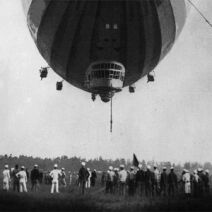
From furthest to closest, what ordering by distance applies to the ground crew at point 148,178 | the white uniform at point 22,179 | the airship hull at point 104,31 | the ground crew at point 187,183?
the white uniform at point 22,179
the ground crew at point 148,178
the ground crew at point 187,183
the airship hull at point 104,31

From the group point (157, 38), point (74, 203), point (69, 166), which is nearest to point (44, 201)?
point (74, 203)

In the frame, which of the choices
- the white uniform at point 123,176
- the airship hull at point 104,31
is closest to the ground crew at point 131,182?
the white uniform at point 123,176

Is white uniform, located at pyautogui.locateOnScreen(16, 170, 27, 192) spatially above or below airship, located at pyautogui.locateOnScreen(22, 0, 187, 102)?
below

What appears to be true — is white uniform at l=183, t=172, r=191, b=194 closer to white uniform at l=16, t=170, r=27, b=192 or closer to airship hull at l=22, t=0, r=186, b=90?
airship hull at l=22, t=0, r=186, b=90

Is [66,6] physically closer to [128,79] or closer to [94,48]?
[94,48]

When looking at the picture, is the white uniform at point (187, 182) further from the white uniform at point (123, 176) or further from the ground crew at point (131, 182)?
the white uniform at point (123, 176)

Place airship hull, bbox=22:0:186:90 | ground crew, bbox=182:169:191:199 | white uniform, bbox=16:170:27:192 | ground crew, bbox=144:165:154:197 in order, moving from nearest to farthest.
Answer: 1. airship hull, bbox=22:0:186:90
2. ground crew, bbox=182:169:191:199
3. ground crew, bbox=144:165:154:197
4. white uniform, bbox=16:170:27:192

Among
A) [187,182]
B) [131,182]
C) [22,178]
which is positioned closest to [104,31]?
[131,182]

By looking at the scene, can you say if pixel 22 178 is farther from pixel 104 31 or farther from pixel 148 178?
pixel 104 31

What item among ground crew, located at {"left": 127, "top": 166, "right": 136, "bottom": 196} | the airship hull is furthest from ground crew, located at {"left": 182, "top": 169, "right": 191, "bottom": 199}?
the airship hull
